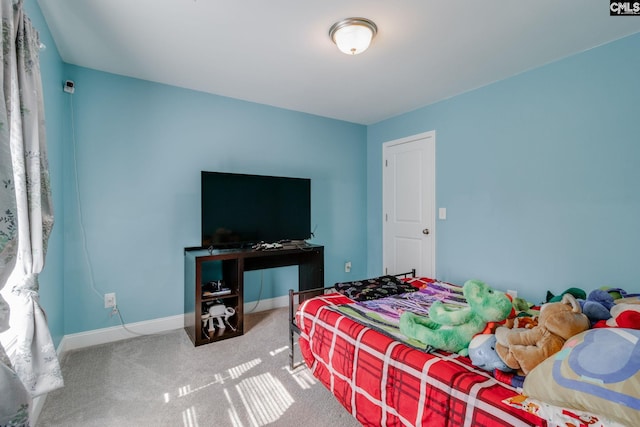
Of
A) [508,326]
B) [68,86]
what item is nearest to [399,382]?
[508,326]

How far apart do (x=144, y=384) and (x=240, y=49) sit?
2.49 m

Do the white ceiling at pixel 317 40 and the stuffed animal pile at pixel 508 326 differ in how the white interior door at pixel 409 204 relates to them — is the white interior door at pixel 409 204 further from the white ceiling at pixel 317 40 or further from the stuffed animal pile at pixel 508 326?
the stuffed animal pile at pixel 508 326

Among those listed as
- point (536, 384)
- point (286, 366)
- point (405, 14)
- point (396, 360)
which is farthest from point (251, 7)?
point (286, 366)

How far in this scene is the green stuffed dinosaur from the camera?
1.36 meters

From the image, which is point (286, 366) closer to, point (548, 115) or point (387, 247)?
point (387, 247)

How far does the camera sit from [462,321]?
1426 mm

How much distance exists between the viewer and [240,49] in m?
2.27

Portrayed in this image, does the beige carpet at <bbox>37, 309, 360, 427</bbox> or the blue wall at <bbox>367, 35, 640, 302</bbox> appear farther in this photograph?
the blue wall at <bbox>367, 35, 640, 302</bbox>

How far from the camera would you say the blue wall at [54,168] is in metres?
1.92

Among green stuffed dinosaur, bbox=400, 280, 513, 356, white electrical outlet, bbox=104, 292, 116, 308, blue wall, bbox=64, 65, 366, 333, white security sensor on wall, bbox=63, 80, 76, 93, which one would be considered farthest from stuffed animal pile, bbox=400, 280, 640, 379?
white security sensor on wall, bbox=63, 80, 76, 93

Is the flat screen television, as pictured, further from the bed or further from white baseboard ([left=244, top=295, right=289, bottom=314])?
the bed

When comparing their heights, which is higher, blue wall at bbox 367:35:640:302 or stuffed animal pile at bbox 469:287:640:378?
blue wall at bbox 367:35:640:302

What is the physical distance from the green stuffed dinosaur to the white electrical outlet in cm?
256
